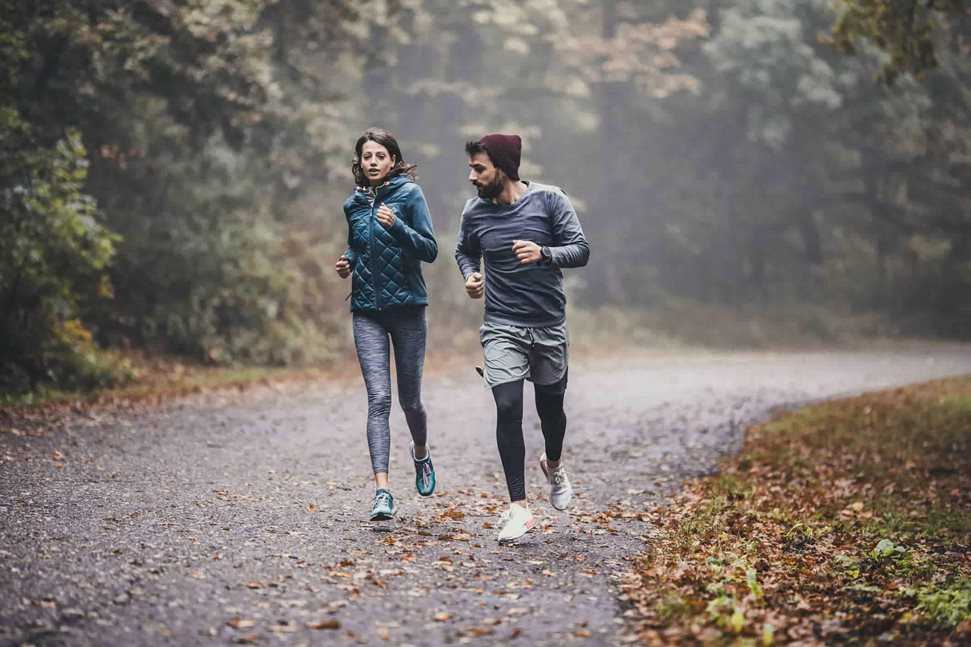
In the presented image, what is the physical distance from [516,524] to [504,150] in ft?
7.36

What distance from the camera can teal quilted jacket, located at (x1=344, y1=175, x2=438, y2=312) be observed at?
6238 millimetres

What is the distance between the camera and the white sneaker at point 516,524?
588 centimetres

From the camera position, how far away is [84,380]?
12141 millimetres

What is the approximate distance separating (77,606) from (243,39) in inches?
434

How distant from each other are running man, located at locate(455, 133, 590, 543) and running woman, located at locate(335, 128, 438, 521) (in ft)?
1.32

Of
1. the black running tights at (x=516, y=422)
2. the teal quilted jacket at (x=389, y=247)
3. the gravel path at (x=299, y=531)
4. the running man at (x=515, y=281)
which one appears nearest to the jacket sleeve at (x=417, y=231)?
the teal quilted jacket at (x=389, y=247)

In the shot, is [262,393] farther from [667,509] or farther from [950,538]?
[950,538]

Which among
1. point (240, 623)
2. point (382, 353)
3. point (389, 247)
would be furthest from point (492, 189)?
point (240, 623)

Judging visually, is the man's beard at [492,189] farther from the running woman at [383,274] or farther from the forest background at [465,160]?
the forest background at [465,160]

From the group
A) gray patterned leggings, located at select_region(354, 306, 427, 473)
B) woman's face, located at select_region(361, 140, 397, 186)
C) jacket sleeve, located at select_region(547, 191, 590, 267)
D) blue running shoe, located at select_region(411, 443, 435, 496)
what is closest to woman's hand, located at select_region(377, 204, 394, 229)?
woman's face, located at select_region(361, 140, 397, 186)

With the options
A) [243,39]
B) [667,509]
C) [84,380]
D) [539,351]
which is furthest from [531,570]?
[243,39]

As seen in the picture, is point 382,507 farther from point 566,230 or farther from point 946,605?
point 946,605

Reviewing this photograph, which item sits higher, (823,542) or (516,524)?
(516,524)

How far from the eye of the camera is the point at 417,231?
632 cm
